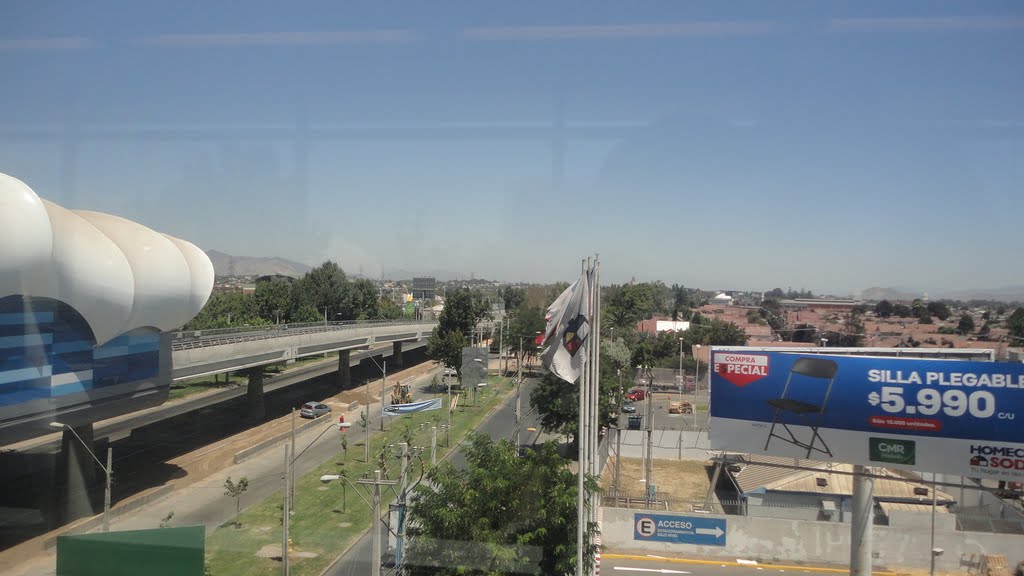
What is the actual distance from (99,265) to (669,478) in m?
13.7

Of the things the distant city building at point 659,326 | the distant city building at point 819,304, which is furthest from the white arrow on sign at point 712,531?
the distant city building at point 659,326

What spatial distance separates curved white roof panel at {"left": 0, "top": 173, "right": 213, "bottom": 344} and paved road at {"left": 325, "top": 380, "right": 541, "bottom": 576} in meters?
6.16

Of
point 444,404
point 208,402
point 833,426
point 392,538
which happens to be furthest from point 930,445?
point 208,402

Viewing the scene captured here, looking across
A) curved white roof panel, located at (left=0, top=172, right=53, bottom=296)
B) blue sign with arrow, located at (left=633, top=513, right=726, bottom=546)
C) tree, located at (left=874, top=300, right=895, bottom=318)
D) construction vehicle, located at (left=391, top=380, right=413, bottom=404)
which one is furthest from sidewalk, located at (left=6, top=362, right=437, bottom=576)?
tree, located at (left=874, top=300, right=895, bottom=318)

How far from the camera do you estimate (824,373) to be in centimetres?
916

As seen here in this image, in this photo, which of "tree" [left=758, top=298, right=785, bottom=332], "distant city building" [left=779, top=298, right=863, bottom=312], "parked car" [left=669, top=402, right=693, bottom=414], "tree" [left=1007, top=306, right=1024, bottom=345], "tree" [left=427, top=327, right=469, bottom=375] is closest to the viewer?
"tree" [left=1007, top=306, right=1024, bottom=345]

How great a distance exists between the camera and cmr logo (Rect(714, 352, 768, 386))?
9.57 metres

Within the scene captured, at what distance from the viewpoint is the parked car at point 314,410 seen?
73.5 ft

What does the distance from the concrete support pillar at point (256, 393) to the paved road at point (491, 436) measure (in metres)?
7.47

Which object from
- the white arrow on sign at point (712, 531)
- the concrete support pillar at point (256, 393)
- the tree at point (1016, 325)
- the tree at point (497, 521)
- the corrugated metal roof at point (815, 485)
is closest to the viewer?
the tree at point (497, 521)

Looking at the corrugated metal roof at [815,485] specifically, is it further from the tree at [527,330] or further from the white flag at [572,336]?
the tree at [527,330]

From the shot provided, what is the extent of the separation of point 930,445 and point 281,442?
1552 cm

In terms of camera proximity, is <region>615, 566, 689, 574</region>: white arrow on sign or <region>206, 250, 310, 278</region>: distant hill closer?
<region>615, 566, 689, 574</region>: white arrow on sign

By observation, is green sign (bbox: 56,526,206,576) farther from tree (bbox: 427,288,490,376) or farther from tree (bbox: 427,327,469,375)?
tree (bbox: 427,327,469,375)
